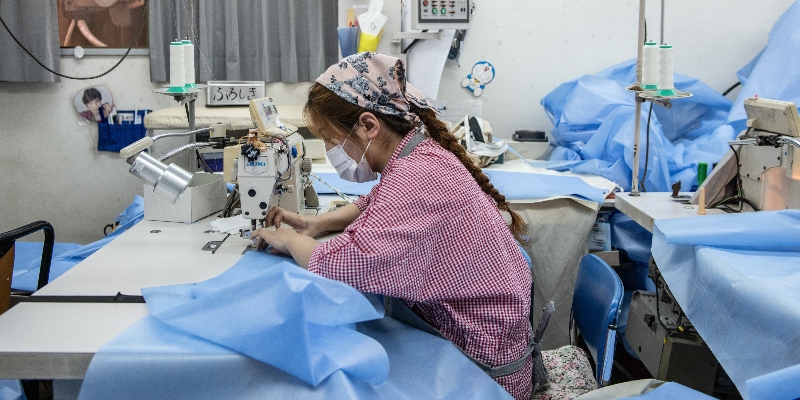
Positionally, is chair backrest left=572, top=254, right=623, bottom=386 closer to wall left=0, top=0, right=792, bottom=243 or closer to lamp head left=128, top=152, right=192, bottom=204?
lamp head left=128, top=152, right=192, bottom=204

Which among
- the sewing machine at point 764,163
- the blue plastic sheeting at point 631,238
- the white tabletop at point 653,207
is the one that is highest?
the sewing machine at point 764,163

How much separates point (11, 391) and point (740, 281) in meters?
1.72

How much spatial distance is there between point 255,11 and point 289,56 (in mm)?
285

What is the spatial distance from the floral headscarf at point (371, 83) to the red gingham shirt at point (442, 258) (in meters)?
0.11

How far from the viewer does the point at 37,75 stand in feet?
12.9

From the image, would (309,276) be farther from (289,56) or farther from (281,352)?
(289,56)

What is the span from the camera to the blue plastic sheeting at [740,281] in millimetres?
1568

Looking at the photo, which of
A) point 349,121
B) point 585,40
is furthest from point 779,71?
point 349,121

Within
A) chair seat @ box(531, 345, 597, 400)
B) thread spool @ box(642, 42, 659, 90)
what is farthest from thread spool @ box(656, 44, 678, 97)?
chair seat @ box(531, 345, 597, 400)

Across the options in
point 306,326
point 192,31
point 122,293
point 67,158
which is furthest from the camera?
point 67,158

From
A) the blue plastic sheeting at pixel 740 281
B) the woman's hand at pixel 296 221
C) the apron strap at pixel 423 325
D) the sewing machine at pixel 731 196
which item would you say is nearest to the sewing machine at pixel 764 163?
the sewing machine at pixel 731 196

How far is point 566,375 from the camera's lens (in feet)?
5.83

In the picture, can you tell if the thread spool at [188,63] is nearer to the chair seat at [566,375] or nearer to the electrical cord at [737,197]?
the chair seat at [566,375]

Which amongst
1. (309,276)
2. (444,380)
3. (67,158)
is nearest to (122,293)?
(309,276)
